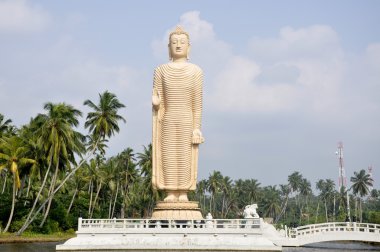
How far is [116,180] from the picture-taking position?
72.7 m

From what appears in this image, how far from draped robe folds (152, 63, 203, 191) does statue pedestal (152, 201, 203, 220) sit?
5.31 feet

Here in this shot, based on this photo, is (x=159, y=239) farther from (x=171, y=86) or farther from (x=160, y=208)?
(x=171, y=86)

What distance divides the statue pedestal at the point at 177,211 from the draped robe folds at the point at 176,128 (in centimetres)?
162

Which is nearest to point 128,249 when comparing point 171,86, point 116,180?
point 171,86

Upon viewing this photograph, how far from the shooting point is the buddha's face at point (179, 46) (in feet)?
126

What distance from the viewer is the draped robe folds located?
3706 centimetres

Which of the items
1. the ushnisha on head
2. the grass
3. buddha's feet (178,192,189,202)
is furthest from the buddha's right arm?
the grass

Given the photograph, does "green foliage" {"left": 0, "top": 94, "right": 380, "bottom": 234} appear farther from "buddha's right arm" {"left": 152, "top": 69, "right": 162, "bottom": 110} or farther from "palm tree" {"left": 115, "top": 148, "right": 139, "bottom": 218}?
"buddha's right arm" {"left": 152, "top": 69, "right": 162, "bottom": 110}

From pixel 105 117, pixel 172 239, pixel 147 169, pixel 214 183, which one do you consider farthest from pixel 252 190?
pixel 172 239

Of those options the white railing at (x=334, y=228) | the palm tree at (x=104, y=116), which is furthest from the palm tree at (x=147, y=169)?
the white railing at (x=334, y=228)

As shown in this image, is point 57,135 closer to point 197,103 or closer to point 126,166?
Answer: point 197,103

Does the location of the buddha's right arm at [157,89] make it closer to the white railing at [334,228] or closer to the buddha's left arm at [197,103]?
the buddha's left arm at [197,103]

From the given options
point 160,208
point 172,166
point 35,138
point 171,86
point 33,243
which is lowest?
point 33,243

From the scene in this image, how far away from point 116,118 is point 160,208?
17.2 metres
